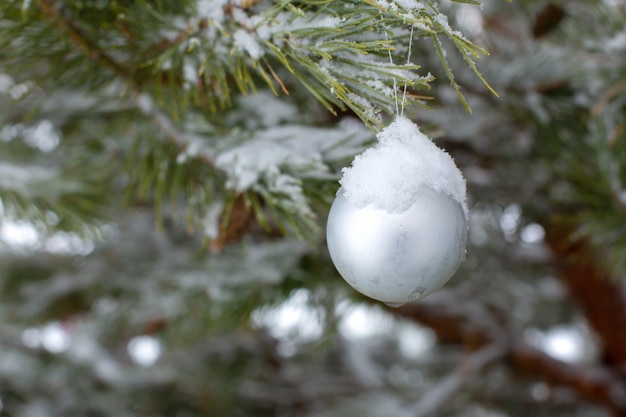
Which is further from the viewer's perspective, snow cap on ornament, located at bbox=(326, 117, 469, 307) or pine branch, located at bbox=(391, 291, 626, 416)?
pine branch, located at bbox=(391, 291, 626, 416)

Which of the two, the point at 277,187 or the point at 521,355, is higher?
the point at 277,187

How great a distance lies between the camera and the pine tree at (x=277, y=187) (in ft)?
1.38

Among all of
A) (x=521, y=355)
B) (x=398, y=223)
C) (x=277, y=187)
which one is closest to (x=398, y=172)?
(x=398, y=223)

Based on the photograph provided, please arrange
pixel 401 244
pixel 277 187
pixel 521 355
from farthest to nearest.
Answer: pixel 521 355 → pixel 277 187 → pixel 401 244

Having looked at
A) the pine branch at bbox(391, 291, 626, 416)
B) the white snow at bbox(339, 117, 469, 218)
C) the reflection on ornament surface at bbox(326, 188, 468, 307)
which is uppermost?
the white snow at bbox(339, 117, 469, 218)

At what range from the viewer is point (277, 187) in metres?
0.44

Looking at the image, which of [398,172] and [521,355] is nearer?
[398,172]

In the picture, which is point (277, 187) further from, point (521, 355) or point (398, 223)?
→ point (521, 355)

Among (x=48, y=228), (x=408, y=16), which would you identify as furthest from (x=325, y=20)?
(x=48, y=228)

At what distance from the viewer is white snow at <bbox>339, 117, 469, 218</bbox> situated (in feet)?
1.07

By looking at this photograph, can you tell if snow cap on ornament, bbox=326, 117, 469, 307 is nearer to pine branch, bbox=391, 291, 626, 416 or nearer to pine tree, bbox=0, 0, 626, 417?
pine tree, bbox=0, 0, 626, 417

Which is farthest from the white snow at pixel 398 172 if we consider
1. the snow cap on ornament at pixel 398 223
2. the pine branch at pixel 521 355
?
the pine branch at pixel 521 355

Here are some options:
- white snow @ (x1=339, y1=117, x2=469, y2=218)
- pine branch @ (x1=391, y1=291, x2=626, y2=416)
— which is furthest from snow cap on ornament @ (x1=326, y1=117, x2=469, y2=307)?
pine branch @ (x1=391, y1=291, x2=626, y2=416)

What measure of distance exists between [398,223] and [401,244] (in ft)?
0.04
